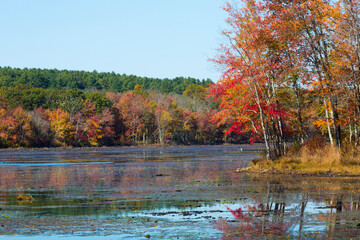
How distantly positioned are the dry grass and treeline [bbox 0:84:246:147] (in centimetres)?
8052

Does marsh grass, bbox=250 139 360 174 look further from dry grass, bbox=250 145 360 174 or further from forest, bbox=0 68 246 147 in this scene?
forest, bbox=0 68 246 147

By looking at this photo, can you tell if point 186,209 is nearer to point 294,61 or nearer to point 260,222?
point 260,222

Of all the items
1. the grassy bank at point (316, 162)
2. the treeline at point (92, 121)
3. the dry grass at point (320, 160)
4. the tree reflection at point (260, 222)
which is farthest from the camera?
the treeline at point (92, 121)

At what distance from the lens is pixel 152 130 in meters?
147

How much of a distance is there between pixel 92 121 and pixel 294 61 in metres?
94.5

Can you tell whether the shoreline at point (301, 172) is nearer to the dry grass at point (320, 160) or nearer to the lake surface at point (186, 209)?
the dry grass at point (320, 160)

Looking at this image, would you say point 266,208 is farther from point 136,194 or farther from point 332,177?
point 332,177

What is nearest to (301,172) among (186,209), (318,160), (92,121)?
(318,160)

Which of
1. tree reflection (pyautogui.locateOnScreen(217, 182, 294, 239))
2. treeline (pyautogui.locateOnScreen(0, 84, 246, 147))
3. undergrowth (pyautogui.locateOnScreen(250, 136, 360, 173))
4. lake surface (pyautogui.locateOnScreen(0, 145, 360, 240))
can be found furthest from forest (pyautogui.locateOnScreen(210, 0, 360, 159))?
treeline (pyautogui.locateOnScreen(0, 84, 246, 147))

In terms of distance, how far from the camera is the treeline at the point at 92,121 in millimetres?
114062

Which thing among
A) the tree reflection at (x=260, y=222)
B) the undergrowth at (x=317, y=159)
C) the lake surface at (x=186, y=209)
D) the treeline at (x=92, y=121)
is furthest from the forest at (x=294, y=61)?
the treeline at (x=92, y=121)

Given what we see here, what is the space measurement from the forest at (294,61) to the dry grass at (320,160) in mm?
898

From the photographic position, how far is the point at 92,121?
4914 inches

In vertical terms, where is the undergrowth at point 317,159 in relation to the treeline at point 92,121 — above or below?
below
